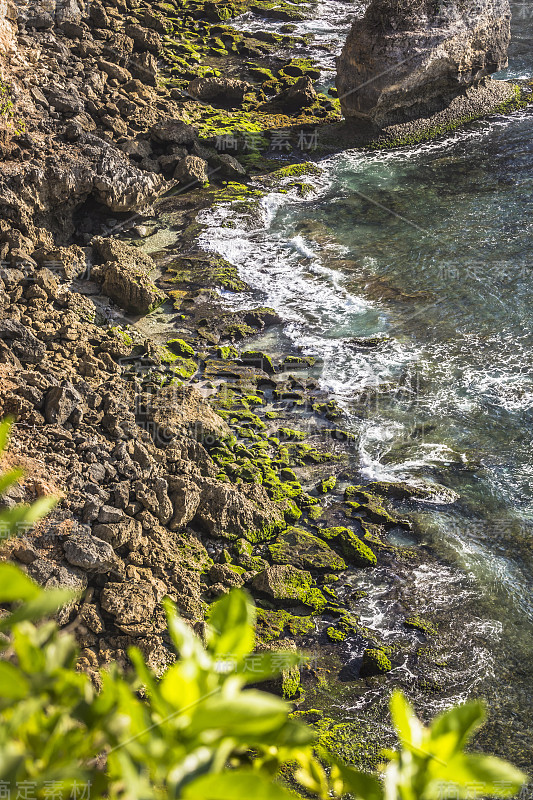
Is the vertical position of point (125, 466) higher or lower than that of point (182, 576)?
higher

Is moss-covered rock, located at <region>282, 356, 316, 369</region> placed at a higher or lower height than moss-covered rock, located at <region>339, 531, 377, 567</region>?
higher

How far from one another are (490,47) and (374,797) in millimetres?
20332

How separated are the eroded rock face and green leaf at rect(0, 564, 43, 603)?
18.0 m

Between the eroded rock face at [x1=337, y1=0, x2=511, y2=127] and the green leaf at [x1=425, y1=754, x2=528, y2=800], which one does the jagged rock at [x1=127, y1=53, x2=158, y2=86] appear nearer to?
the eroded rock face at [x1=337, y1=0, x2=511, y2=127]

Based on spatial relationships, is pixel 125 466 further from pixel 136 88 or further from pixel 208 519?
pixel 136 88

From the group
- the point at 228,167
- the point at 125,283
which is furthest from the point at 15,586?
the point at 228,167

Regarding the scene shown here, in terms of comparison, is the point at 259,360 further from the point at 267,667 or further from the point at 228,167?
the point at 267,667

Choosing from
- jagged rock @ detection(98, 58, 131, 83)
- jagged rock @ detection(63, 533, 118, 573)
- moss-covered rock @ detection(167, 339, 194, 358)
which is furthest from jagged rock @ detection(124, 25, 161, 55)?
jagged rock @ detection(63, 533, 118, 573)

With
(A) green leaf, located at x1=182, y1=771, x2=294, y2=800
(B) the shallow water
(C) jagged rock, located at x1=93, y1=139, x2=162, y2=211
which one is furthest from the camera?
(C) jagged rock, located at x1=93, y1=139, x2=162, y2=211

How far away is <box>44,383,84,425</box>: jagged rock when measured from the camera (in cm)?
742

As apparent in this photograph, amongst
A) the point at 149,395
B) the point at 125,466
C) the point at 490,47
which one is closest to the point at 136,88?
the point at 490,47

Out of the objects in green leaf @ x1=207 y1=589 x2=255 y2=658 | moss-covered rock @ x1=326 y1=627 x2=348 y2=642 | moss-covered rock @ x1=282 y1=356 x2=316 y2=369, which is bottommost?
moss-covered rock @ x1=326 y1=627 x2=348 y2=642

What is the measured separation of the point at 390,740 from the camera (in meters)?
5.88

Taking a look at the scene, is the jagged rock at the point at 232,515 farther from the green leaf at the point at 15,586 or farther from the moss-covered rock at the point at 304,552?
the green leaf at the point at 15,586
